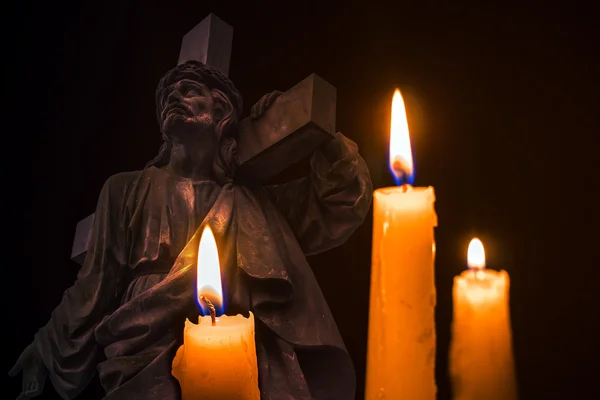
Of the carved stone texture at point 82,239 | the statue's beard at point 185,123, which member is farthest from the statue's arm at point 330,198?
the carved stone texture at point 82,239

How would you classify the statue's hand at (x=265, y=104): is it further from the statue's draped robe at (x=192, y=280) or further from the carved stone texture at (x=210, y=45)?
the carved stone texture at (x=210, y=45)

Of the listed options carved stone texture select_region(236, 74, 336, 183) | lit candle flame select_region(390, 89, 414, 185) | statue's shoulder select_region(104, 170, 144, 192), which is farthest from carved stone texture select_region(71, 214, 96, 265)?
lit candle flame select_region(390, 89, 414, 185)

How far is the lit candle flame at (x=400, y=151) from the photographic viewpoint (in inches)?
23.3

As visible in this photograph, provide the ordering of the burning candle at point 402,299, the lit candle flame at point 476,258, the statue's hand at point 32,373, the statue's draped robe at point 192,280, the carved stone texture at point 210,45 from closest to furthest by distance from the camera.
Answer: the burning candle at point 402,299 < the lit candle flame at point 476,258 < the statue's draped robe at point 192,280 < the statue's hand at point 32,373 < the carved stone texture at point 210,45

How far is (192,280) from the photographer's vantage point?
1.56 metres

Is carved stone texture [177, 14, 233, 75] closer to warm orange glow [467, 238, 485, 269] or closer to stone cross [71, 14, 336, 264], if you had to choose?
stone cross [71, 14, 336, 264]

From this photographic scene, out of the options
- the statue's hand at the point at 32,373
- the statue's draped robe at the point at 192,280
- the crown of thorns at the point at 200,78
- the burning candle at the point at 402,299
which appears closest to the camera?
the burning candle at the point at 402,299

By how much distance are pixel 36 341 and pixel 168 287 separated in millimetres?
526

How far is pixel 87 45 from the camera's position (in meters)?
3.07

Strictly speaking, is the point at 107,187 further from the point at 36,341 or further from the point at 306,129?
the point at 306,129

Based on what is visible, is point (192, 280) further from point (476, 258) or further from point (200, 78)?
point (476, 258)

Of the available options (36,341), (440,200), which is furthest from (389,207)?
(440,200)

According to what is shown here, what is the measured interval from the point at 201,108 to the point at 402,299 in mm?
1444

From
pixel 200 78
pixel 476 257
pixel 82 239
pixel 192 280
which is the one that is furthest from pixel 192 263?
pixel 476 257
